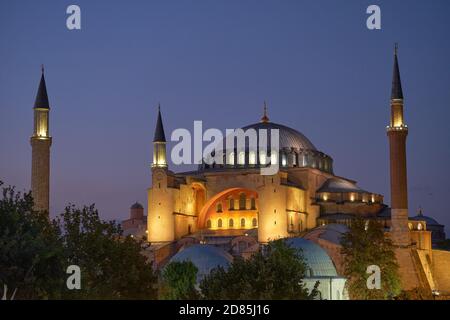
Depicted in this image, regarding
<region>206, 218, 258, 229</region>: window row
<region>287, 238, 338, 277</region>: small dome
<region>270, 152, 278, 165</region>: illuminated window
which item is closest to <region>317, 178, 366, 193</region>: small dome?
<region>270, 152, 278, 165</region>: illuminated window

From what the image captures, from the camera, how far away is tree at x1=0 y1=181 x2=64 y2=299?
64.1 ft

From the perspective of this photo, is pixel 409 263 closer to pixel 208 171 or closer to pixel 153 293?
pixel 208 171

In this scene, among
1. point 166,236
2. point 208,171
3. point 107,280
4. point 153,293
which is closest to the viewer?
point 107,280

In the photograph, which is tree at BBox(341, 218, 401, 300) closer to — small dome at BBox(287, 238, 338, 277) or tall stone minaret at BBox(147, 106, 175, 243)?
small dome at BBox(287, 238, 338, 277)

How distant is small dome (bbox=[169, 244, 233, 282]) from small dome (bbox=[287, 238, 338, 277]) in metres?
3.55

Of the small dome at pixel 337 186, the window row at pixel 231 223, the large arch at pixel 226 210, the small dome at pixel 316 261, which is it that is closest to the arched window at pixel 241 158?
the large arch at pixel 226 210

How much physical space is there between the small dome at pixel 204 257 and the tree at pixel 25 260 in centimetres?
1902

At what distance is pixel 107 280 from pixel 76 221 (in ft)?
7.41

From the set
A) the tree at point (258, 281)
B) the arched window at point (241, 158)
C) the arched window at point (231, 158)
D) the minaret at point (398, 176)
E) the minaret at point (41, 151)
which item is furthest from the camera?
the arched window at point (231, 158)

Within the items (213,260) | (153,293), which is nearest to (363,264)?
(213,260)

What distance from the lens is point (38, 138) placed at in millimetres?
41781

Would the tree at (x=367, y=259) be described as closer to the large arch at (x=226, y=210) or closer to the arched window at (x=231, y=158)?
the large arch at (x=226, y=210)

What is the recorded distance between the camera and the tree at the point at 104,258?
85.1ft
